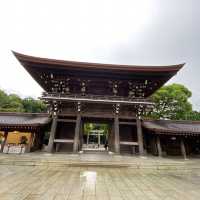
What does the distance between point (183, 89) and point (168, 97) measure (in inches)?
153

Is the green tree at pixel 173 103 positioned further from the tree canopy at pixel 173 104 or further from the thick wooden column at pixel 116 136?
the thick wooden column at pixel 116 136

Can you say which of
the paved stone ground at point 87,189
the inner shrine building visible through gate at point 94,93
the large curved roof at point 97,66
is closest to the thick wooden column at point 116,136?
the inner shrine building visible through gate at point 94,93

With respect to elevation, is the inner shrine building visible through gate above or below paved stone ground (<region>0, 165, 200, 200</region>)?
above

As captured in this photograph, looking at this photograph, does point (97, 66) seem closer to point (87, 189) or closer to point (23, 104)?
point (87, 189)

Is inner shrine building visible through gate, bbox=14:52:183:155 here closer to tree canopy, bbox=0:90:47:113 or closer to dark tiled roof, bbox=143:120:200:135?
dark tiled roof, bbox=143:120:200:135

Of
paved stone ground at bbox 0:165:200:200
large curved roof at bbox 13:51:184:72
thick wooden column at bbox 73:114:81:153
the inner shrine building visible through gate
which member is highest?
large curved roof at bbox 13:51:184:72

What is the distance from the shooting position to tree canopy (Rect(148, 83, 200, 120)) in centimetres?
2477

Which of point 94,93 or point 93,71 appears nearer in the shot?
point 93,71

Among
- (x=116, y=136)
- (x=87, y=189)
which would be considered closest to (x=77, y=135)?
(x=116, y=136)

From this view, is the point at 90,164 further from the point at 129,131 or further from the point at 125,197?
the point at 129,131

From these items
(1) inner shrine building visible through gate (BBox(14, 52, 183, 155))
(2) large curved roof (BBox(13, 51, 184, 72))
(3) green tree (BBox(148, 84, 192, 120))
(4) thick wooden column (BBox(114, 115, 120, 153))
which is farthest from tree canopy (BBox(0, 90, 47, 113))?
(4) thick wooden column (BBox(114, 115, 120, 153))

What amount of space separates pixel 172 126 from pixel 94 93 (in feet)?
26.4

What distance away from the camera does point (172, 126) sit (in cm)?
1443

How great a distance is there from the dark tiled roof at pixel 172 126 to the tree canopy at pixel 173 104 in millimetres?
9025
